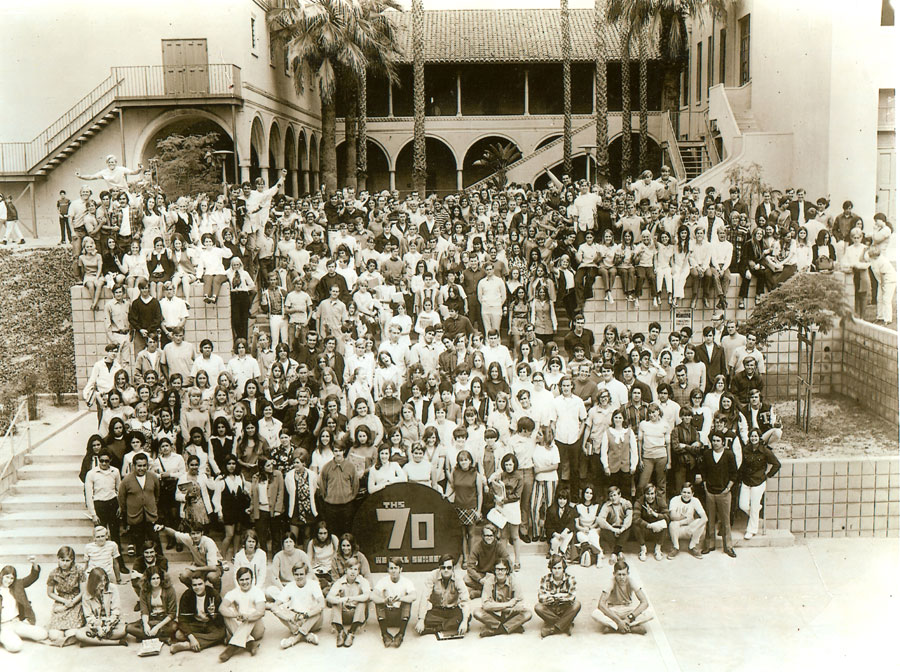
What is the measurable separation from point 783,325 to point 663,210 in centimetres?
332

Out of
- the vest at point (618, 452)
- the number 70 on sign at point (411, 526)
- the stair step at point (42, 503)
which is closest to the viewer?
the number 70 on sign at point (411, 526)

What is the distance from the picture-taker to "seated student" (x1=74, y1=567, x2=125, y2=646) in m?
7.73

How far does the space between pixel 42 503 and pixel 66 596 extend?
7.15ft

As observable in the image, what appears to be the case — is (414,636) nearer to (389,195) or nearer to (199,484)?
(199,484)

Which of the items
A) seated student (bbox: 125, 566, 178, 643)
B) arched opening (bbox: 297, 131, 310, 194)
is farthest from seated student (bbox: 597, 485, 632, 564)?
arched opening (bbox: 297, 131, 310, 194)

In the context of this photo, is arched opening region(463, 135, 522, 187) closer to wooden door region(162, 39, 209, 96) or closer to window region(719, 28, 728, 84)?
window region(719, 28, 728, 84)

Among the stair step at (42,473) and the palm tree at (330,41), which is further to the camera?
the palm tree at (330,41)

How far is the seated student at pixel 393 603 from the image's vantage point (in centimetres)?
766

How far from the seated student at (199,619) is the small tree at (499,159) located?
20729 mm

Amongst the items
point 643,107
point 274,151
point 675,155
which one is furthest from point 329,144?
point 675,155

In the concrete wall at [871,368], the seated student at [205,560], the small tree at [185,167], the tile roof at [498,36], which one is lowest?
the seated student at [205,560]

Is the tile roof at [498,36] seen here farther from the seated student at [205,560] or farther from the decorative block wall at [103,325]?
the seated student at [205,560]

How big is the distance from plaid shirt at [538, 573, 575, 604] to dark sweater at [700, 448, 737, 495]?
2194 millimetres

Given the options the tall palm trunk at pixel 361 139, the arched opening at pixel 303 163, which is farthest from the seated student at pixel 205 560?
the arched opening at pixel 303 163
